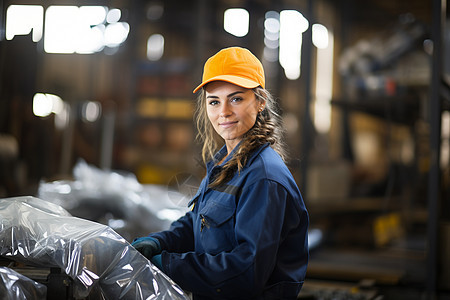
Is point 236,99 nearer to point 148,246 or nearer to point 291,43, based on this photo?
point 148,246

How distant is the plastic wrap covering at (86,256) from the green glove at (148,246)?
85 mm

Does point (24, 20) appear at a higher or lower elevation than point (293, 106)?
higher

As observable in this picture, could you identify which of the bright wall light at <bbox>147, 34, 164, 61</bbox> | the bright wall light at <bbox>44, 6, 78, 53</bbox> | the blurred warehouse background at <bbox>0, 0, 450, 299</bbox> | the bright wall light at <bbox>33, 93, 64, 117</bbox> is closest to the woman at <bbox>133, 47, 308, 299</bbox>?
the blurred warehouse background at <bbox>0, 0, 450, 299</bbox>

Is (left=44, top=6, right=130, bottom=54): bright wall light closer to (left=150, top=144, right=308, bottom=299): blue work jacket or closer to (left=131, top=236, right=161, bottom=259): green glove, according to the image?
(left=131, top=236, right=161, bottom=259): green glove

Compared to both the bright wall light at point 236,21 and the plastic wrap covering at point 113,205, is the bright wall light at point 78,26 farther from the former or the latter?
the plastic wrap covering at point 113,205

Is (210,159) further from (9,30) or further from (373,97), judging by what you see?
(373,97)

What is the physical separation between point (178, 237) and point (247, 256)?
0.47 meters

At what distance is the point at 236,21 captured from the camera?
9281 mm

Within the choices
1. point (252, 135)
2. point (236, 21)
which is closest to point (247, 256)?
point (252, 135)

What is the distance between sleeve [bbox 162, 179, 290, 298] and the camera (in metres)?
1.38

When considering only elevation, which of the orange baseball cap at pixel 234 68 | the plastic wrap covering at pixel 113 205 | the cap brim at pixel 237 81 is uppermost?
the orange baseball cap at pixel 234 68

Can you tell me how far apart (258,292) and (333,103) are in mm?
4053

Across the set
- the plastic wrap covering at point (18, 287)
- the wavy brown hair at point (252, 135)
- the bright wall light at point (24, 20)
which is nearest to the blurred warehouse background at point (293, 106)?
the bright wall light at point (24, 20)

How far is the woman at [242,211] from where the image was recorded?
1.40 m
